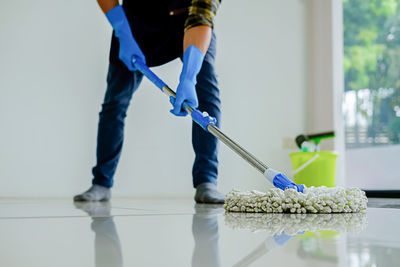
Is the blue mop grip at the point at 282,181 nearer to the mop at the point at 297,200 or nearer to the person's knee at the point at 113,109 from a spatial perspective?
the mop at the point at 297,200

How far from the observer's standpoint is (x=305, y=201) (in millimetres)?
888

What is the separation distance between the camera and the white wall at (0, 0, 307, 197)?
244 cm

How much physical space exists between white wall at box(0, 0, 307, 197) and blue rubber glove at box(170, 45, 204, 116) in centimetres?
123

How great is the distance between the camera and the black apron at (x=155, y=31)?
5.87 feet

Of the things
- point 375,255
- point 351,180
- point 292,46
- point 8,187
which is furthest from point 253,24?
point 375,255

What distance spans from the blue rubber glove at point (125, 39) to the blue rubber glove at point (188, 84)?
0.90 ft

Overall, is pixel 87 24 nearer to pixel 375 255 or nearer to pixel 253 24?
pixel 253 24

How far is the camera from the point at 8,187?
2.36m

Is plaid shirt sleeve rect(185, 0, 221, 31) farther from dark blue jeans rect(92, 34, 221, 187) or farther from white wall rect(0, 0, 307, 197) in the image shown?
white wall rect(0, 0, 307, 197)

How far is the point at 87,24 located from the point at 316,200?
214 centimetres

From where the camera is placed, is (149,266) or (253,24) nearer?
(149,266)

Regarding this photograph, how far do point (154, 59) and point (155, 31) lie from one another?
0.12 metres

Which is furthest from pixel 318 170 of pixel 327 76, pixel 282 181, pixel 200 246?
pixel 200 246

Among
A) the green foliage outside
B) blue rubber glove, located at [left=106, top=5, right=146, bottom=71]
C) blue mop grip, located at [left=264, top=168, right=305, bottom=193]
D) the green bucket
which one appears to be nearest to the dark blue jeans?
blue rubber glove, located at [left=106, top=5, right=146, bottom=71]
